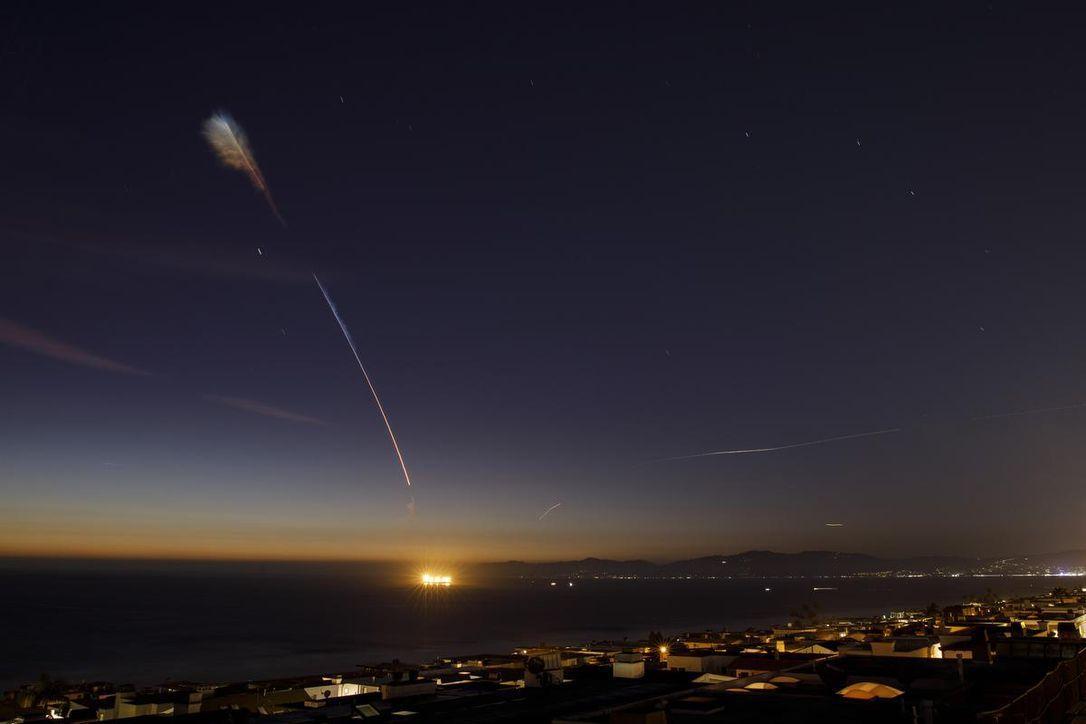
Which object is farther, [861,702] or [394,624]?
[394,624]

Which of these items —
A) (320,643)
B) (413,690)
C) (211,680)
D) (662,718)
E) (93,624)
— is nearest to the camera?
(662,718)

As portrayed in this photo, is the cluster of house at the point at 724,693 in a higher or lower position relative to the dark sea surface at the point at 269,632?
higher

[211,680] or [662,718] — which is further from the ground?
[662,718]

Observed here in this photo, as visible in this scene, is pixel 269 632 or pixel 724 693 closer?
pixel 724 693

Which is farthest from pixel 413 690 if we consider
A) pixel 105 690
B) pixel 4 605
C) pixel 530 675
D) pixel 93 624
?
pixel 4 605

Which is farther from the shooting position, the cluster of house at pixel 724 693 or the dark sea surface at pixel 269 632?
the dark sea surface at pixel 269 632

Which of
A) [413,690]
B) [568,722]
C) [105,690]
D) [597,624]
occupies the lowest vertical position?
[597,624]

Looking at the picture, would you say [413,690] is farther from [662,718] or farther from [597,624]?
[597,624]

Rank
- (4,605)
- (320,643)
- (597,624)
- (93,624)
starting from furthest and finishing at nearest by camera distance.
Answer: (4,605) → (597,624) → (93,624) → (320,643)

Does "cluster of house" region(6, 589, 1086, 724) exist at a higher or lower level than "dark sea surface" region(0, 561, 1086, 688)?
higher

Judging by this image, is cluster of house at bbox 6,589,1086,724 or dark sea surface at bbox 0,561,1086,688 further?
dark sea surface at bbox 0,561,1086,688
